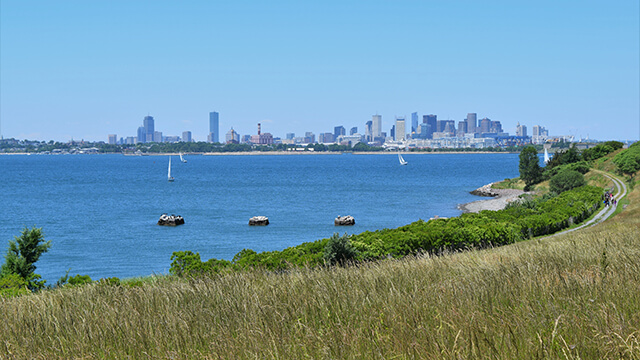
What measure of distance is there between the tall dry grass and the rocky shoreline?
6033 cm

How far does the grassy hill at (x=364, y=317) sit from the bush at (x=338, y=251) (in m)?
8.47

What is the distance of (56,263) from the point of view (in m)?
40.4

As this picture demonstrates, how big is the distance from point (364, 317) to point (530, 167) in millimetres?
89485

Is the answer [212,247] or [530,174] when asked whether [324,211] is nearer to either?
[212,247]

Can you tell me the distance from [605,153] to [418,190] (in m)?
33.0

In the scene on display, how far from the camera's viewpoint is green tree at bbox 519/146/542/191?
87812 mm

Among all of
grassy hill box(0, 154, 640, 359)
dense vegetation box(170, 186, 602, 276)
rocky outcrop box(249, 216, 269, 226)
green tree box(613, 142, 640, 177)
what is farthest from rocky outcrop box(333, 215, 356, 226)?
grassy hill box(0, 154, 640, 359)

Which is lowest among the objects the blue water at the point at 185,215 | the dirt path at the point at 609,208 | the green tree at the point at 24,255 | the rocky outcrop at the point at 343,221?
the blue water at the point at 185,215

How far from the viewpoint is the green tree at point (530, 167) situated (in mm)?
87812

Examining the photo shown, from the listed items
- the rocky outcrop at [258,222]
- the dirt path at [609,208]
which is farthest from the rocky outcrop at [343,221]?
the dirt path at [609,208]

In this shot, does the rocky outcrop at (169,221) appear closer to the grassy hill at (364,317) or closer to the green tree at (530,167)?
the grassy hill at (364,317)

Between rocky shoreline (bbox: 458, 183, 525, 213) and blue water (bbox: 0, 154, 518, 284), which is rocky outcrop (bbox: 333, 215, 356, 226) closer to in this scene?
blue water (bbox: 0, 154, 518, 284)

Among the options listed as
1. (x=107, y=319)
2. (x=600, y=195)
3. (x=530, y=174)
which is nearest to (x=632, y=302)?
(x=107, y=319)

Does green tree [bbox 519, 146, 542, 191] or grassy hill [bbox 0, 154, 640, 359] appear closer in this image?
grassy hill [bbox 0, 154, 640, 359]
